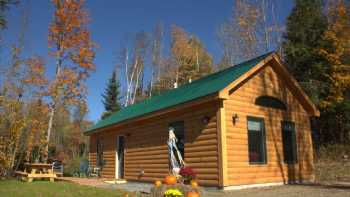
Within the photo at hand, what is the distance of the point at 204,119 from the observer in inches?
416

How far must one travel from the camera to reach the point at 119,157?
51.8 ft

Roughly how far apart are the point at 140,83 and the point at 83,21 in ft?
41.0

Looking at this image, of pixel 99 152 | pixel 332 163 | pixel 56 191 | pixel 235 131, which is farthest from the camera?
pixel 99 152

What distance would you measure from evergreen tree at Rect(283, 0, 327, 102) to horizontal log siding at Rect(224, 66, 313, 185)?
7682 mm

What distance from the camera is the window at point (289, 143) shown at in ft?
40.2

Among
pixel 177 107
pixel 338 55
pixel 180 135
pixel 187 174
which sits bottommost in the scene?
pixel 187 174

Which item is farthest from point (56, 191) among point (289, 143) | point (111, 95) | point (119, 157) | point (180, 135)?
point (111, 95)

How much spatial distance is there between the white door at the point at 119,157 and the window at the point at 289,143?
24.0 ft

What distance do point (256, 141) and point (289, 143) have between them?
80.3 inches

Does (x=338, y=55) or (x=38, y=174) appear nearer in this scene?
(x=38, y=174)

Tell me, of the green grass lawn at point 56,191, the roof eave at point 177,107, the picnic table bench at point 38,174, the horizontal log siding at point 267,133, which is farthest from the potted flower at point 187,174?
the picnic table bench at point 38,174

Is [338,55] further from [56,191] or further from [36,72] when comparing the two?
[36,72]

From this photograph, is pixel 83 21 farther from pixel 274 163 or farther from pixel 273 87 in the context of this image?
pixel 274 163

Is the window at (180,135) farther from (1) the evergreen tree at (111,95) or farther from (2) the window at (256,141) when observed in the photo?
(1) the evergreen tree at (111,95)
